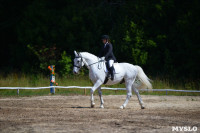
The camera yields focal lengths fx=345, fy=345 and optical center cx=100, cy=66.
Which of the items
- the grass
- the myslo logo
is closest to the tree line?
the grass

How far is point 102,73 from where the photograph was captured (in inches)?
539

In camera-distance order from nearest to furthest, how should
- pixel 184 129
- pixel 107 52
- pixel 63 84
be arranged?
1. pixel 184 129
2. pixel 107 52
3. pixel 63 84

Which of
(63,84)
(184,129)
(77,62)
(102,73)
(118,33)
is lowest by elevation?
(184,129)

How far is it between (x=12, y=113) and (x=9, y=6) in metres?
26.9

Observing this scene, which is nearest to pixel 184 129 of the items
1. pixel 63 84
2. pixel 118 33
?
pixel 63 84

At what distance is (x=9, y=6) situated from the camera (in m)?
36.6

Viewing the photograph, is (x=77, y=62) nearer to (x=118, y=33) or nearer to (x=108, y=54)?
(x=108, y=54)

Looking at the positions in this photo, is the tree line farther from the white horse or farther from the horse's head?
the horse's head

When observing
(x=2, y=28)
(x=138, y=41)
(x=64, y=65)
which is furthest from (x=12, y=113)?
(x=2, y=28)

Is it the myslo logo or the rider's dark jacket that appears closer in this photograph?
the myslo logo

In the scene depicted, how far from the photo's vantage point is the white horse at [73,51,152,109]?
1358 centimetres

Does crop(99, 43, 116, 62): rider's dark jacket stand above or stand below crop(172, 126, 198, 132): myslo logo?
above

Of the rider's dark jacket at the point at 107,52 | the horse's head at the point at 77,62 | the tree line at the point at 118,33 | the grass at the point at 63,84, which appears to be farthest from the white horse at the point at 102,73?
the tree line at the point at 118,33

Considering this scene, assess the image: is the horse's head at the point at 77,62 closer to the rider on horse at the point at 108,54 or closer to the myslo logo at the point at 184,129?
the rider on horse at the point at 108,54
